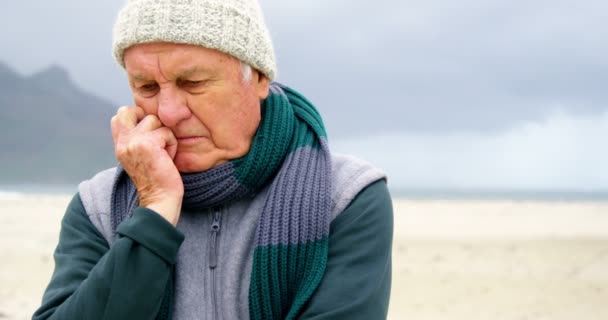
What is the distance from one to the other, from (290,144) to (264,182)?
0.49 ft

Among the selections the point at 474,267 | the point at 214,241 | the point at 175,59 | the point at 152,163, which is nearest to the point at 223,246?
the point at 214,241

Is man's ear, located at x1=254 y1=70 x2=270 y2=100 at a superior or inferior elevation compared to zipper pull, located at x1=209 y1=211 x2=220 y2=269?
superior

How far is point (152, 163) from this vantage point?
2086 millimetres

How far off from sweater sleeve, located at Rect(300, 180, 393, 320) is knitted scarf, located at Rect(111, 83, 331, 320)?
0.04m

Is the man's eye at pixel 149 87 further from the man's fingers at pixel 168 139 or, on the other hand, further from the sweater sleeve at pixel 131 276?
the sweater sleeve at pixel 131 276

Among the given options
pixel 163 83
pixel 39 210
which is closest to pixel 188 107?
pixel 163 83

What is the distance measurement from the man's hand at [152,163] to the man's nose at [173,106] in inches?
1.8

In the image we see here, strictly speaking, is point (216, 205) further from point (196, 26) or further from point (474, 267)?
point (474, 267)

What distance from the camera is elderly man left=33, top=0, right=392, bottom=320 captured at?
1994 millimetres

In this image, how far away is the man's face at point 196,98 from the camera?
2.05 meters

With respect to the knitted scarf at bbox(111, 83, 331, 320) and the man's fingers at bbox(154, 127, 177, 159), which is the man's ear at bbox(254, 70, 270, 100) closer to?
the knitted scarf at bbox(111, 83, 331, 320)

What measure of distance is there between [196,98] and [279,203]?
390 mm

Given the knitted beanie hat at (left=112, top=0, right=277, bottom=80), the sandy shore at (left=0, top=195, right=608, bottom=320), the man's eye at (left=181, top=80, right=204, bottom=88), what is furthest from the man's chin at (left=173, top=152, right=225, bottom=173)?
the sandy shore at (left=0, top=195, right=608, bottom=320)

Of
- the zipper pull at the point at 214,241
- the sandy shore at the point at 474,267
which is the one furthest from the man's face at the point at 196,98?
the sandy shore at the point at 474,267
